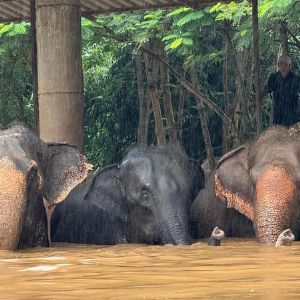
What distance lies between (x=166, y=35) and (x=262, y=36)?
1504 mm

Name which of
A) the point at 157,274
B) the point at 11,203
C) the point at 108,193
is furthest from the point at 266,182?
the point at 157,274

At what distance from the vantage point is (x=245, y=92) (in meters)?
17.3

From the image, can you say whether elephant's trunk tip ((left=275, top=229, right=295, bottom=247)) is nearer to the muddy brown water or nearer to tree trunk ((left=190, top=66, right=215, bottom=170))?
the muddy brown water

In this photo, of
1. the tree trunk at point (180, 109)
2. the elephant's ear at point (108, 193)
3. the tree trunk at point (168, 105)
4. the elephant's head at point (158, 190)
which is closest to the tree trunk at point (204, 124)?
the tree trunk at point (168, 105)

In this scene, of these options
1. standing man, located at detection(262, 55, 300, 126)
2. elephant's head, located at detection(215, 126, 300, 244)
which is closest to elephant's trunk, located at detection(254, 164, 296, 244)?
elephant's head, located at detection(215, 126, 300, 244)

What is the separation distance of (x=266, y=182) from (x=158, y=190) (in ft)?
2.91

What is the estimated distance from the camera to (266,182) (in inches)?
312

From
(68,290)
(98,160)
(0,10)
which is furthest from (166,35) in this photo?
(68,290)

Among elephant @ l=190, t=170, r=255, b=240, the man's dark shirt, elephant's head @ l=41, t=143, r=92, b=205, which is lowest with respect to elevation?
elephant @ l=190, t=170, r=255, b=240

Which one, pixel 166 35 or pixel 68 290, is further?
pixel 166 35

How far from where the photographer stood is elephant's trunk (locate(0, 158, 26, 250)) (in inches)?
291

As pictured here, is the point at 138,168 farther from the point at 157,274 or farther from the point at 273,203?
the point at 157,274

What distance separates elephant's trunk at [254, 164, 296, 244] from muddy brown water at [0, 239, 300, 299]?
44 centimetres

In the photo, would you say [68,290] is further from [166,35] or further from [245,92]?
[245,92]
